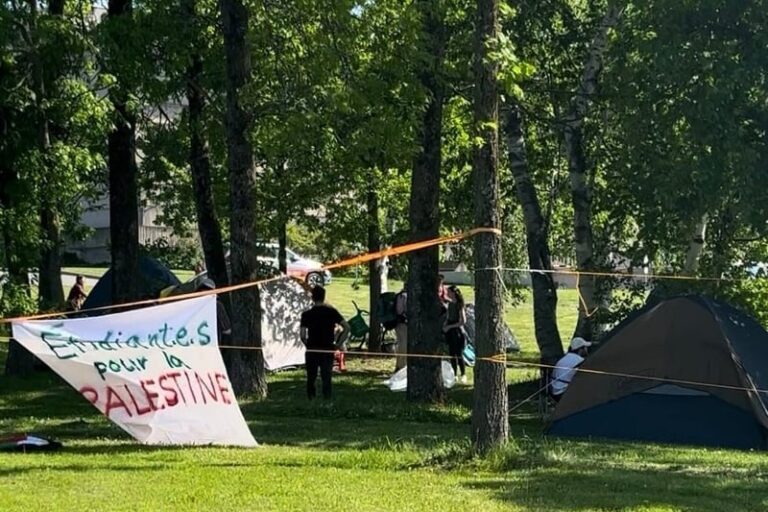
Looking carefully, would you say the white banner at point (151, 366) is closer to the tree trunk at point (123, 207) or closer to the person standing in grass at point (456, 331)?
the tree trunk at point (123, 207)

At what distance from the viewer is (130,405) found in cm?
944

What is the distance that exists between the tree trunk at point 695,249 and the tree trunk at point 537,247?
83.4 inches

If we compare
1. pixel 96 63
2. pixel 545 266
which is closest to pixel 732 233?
pixel 545 266

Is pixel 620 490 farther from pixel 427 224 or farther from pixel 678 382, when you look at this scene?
pixel 427 224

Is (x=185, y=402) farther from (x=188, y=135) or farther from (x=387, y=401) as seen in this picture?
(x=188, y=135)

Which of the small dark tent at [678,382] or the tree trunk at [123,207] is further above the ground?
the tree trunk at [123,207]

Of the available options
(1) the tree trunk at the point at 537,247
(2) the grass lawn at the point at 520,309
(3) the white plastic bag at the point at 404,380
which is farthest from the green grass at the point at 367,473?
(2) the grass lawn at the point at 520,309

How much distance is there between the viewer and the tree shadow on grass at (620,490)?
7652mm

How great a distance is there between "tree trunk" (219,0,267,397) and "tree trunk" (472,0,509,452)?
5.57 meters

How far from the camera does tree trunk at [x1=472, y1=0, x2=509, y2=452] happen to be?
9414 mm

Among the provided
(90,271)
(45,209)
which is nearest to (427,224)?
(45,209)

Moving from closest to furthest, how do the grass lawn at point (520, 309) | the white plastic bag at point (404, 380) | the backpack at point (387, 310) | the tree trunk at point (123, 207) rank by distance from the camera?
the white plastic bag at point (404, 380) < the tree trunk at point (123, 207) < the backpack at point (387, 310) < the grass lawn at point (520, 309)

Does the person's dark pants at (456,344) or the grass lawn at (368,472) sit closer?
the grass lawn at (368,472)

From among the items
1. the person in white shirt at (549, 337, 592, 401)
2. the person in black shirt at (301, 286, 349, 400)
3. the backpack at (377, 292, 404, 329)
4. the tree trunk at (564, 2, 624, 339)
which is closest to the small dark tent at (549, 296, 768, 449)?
the person in white shirt at (549, 337, 592, 401)
